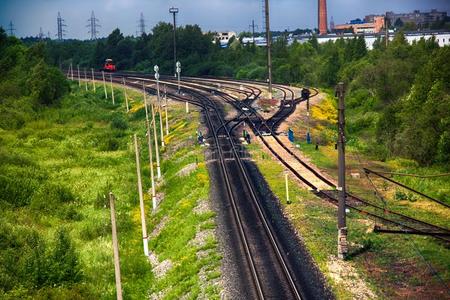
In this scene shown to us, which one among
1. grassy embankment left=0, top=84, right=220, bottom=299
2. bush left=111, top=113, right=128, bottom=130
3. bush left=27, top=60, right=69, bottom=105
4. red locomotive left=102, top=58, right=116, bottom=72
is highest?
red locomotive left=102, top=58, right=116, bottom=72

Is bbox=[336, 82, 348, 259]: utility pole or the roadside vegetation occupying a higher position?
bbox=[336, 82, 348, 259]: utility pole

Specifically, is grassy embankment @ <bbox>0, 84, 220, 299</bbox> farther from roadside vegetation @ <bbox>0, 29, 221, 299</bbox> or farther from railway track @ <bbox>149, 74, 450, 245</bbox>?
railway track @ <bbox>149, 74, 450, 245</bbox>

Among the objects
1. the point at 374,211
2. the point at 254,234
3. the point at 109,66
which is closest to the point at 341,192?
the point at 254,234

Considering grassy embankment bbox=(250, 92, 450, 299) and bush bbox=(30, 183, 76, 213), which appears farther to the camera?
bush bbox=(30, 183, 76, 213)

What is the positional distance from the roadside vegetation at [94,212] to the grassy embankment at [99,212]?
6 centimetres

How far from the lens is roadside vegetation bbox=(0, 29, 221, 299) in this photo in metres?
24.6

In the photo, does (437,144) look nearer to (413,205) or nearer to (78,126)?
(413,205)

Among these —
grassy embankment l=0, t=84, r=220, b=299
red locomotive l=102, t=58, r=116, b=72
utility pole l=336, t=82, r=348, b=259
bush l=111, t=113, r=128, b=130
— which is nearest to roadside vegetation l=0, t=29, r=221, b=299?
grassy embankment l=0, t=84, r=220, b=299

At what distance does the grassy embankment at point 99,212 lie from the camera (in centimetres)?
2444

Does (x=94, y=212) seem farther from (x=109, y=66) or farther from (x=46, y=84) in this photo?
(x=109, y=66)

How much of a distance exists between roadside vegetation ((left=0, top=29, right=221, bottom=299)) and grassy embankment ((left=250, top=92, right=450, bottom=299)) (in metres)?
4.32

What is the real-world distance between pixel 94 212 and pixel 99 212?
338 millimetres

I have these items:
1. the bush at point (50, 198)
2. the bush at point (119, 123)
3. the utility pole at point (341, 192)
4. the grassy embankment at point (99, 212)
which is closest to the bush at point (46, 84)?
the grassy embankment at point (99, 212)

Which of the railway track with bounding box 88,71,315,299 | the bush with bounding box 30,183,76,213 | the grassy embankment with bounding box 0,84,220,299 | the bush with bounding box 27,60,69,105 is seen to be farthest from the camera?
the bush with bounding box 27,60,69,105
